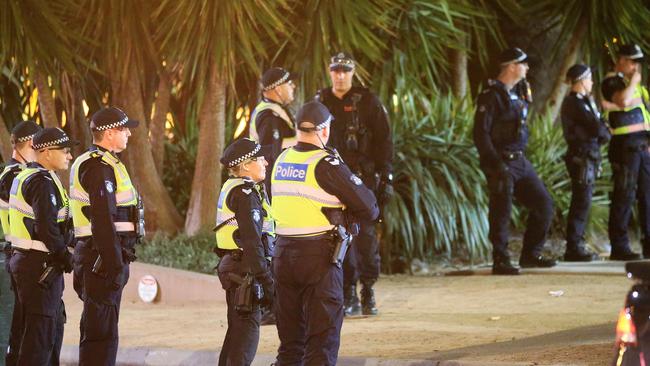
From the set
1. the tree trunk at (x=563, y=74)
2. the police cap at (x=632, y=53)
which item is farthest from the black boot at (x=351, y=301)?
the tree trunk at (x=563, y=74)

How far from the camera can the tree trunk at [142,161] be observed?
15.7 meters

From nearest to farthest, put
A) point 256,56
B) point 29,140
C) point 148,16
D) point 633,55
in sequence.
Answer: point 29,140 < point 633,55 < point 148,16 < point 256,56

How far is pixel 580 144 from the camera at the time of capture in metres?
14.1

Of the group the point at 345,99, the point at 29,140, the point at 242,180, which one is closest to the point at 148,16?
the point at 345,99

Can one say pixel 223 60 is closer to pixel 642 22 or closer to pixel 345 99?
pixel 345 99

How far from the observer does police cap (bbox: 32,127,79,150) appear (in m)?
9.23

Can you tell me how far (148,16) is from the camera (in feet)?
50.6

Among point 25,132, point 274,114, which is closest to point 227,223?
point 25,132

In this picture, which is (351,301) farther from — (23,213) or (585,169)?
(585,169)

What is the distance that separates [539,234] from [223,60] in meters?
3.65

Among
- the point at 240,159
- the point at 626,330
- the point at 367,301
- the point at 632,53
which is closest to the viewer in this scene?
the point at 626,330

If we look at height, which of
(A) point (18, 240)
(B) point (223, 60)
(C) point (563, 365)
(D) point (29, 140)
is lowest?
(C) point (563, 365)

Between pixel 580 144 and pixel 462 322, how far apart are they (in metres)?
3.57

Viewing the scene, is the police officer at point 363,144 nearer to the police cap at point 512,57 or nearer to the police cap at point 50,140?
the police cap at point 512,57
